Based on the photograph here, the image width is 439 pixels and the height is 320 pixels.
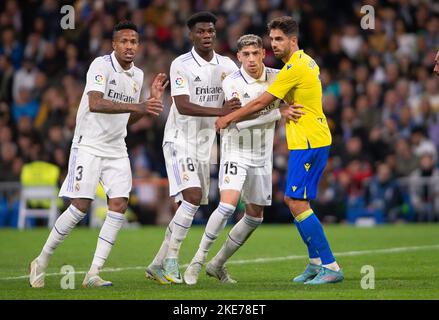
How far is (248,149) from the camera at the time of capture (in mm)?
11227

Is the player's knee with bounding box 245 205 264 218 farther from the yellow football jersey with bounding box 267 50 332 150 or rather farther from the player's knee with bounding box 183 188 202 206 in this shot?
the yellow football jersey with bounding box 267 50 332 150

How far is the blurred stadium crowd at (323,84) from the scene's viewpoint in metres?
22.7

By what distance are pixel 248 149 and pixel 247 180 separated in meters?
0.35

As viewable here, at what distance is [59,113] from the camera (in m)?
24.4

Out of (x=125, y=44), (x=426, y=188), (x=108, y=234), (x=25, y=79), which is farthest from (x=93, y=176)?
(x=25, y=79)

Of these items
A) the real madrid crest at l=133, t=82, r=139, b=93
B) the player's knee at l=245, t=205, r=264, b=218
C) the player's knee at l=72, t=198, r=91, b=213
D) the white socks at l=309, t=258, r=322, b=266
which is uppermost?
the real madrid crest at l=133, t=82, r=139, b=93

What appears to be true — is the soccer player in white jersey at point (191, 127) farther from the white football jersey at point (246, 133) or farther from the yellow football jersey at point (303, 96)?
the yellow football jersey at point (303, 96)

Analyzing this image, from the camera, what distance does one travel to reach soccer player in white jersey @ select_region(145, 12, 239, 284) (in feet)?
36.3

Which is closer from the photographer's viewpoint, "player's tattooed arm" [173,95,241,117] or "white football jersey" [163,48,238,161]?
"player's tattooed arm" [173,95,241,117]

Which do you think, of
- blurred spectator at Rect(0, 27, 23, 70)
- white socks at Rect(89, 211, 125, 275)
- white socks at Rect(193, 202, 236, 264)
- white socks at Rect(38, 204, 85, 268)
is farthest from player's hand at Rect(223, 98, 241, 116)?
blurred spectator at Rect(0, 27, 23, 70)

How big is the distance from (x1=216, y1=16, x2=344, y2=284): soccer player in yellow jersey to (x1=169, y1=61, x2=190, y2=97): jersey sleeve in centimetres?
57

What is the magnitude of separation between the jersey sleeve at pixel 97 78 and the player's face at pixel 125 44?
0.86 ft

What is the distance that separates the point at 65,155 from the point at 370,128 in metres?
7.04
